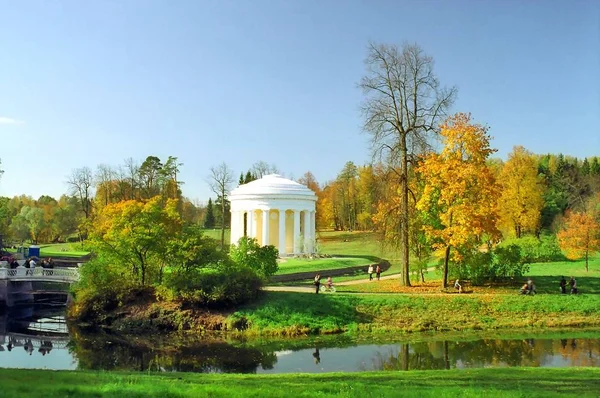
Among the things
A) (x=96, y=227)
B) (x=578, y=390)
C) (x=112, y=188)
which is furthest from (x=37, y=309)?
(x=112, y=188)

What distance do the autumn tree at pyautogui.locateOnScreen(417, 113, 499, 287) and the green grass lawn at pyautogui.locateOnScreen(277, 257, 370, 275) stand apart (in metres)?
15.8

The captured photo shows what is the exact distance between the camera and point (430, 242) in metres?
32.1

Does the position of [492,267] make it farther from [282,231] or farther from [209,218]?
[209,218]

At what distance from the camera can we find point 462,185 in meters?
29.5

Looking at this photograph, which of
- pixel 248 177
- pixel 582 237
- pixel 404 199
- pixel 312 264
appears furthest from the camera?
pixel 248 177

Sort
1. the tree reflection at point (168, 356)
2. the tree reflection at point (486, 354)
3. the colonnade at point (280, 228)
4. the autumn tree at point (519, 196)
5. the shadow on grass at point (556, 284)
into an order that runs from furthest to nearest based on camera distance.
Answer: the autumn tree at point (519, 196) < the colonnade at point (280, 228) < the shadow on grass at point (556, 284) < the tree reflection at point (168, 356) < the tree reflection at point (486, 354)

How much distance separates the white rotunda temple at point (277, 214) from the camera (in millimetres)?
54781

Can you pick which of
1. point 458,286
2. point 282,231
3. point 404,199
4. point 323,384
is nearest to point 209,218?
point 282,231

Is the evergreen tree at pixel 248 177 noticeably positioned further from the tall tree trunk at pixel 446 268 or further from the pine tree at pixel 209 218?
the tall tree trunk at pixel 446 268

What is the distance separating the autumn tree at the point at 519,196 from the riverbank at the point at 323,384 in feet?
150

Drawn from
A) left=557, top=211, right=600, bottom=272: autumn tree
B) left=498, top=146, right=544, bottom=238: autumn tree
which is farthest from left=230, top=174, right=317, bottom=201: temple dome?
left=557, top=211, right=600, bottom=272: autumn tree

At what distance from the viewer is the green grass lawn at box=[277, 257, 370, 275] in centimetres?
4447

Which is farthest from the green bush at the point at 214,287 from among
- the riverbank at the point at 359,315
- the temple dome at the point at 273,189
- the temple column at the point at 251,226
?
the temple column at the point at 251,226

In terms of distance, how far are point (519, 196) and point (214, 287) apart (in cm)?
4191
